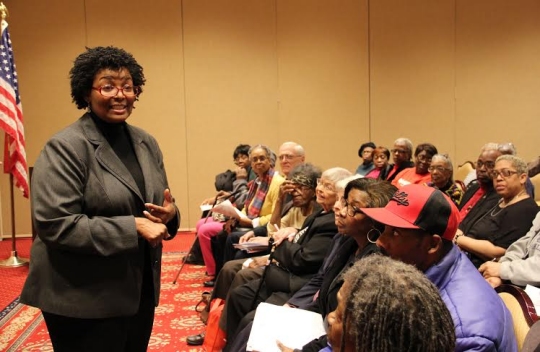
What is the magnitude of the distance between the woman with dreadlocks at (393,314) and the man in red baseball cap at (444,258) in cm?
41

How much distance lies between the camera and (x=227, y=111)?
7.41 meters

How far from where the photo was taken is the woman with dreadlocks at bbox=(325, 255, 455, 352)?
804 millimetres

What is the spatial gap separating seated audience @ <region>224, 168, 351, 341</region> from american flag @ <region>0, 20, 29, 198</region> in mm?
3496

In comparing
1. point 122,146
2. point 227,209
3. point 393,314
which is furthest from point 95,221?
point 227,209

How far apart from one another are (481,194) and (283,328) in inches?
91.2

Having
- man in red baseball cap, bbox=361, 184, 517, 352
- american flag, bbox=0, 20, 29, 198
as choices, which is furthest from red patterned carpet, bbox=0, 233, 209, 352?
man in red baseball cap, bbox=361, 184, 517, 352

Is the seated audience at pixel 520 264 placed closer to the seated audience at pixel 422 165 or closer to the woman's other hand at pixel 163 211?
the woman's other hand at pixel 163 211

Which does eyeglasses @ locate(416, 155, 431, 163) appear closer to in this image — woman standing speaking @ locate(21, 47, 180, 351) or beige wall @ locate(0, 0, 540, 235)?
beige wall @ locate(0, 0, 540, 235)

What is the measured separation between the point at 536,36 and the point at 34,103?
7.62 m

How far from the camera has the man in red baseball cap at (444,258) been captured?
1206 millimetres

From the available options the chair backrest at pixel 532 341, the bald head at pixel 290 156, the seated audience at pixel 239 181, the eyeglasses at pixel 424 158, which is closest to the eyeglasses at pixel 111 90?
the chair backrest at pixel 532 341

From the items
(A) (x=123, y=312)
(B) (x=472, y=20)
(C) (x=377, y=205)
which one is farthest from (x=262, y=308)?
(B) (x=472, y=20)

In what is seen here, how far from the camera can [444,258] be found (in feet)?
4.64

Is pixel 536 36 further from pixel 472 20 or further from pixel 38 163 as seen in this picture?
pixel 38 163
